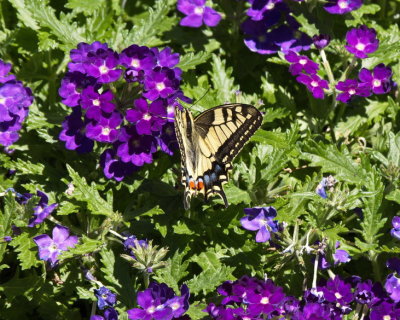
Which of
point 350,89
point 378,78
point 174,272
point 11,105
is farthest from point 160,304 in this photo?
point 378,78

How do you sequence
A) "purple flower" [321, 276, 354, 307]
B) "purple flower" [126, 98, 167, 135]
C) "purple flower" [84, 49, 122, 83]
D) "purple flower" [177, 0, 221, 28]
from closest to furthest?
"purple flower" [321, 276, 354, 307] < "purple flower" [126, 98, 167, 135] < "purple flower" [84, 49, 122, 83] < "purple flower" [177, 0, 221, 28]

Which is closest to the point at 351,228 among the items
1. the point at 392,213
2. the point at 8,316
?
the point at 392,213

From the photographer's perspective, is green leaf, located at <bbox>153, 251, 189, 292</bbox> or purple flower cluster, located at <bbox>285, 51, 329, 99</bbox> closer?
green leaf, located at <bbox>153, 251, 189, 292</bbox>

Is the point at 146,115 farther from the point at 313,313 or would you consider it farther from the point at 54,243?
the point at 313,313

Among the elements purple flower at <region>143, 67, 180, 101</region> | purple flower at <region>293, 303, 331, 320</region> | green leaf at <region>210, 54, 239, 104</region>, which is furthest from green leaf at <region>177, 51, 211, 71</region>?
purple flower at <region>293, 303, 331, 320</region>

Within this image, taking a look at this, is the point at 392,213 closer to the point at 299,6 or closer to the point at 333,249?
the point at 333,249

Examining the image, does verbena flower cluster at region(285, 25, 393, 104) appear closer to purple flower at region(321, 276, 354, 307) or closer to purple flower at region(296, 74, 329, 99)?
purple flower at region(296, 74, 329, 99)
